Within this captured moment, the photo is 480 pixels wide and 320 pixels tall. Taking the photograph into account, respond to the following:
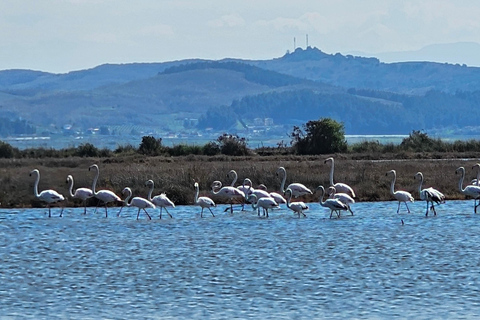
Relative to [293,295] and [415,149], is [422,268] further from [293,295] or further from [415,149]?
[415,149]

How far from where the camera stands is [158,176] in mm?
30219

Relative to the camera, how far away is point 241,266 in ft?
60.4

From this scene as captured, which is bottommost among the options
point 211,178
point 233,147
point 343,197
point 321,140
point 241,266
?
point 241,266

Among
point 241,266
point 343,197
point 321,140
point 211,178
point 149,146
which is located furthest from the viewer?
point 321,140

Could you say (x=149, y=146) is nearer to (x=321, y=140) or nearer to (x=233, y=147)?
(x=233, y=147)

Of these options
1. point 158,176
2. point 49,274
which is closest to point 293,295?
point 49,274

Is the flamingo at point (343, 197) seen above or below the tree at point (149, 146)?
below

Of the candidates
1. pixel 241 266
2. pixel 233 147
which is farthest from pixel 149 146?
pixel 241 266

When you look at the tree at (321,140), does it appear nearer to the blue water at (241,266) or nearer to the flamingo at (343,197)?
the blue water at (241,266)

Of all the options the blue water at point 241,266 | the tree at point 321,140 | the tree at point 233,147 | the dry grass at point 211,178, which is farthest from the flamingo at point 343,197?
the tree at point 321,140

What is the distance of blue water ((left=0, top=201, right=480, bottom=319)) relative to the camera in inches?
587

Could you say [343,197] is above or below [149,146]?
below

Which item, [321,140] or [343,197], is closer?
[343,197]

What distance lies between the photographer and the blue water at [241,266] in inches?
587
